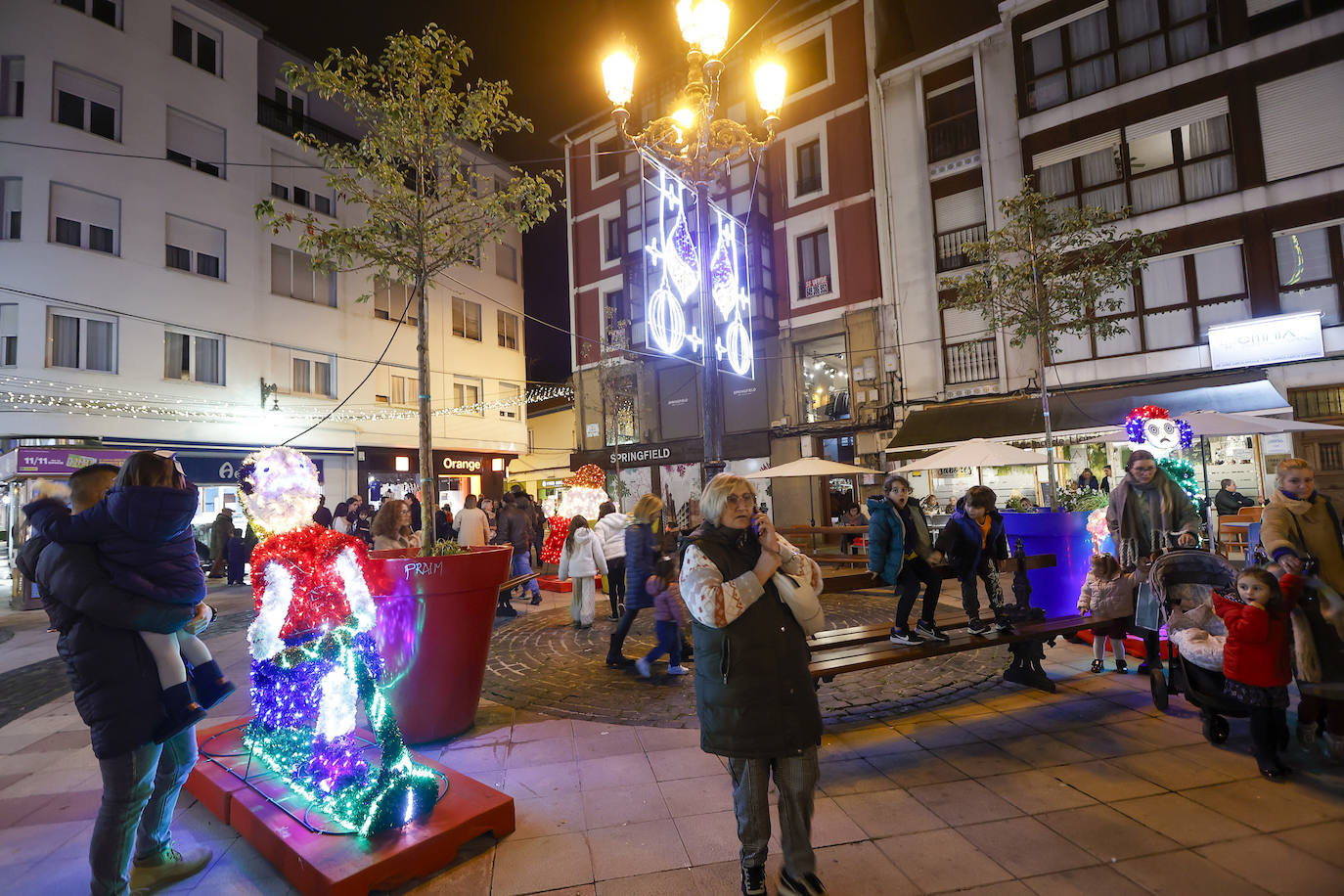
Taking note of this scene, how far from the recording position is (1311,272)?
13.3 m

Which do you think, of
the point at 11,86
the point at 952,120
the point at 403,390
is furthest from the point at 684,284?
the point at 11,86

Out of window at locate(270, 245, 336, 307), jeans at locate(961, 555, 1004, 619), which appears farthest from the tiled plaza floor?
window at locate(270, 245, 336, 307)

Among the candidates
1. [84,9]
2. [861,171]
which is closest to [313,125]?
[84,9]

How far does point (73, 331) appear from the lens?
601 inches

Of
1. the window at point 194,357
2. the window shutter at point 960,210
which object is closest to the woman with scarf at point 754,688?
the window shutter at point 960,210

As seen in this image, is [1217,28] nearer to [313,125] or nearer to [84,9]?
[313,125]

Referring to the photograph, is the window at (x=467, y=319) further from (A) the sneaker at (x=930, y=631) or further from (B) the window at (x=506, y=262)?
(A) the sneaker at (x=930, y=631)

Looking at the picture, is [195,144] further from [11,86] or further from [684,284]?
[684,284]

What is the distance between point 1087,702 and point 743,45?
21.8 meters

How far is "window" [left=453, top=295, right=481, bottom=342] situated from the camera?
23750 mm

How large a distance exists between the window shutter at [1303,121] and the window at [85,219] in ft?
87.3

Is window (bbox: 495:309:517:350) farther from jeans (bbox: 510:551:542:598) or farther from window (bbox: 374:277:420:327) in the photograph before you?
jeans (bbox: 510:551:542:598)

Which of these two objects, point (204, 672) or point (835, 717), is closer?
point (204, 672)

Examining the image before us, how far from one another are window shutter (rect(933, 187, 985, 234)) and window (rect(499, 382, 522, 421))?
1576cm
